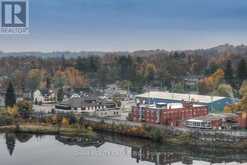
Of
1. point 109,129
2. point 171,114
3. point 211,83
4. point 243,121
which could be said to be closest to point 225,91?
point 211,83

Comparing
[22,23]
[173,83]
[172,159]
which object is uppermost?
[22,23]

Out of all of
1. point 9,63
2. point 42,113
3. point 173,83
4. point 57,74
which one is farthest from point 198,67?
point 42,113

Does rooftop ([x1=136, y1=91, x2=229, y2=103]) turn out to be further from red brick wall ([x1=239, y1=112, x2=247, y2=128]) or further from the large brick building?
red brick wall ([x1=239, y1=112, x2=247, y2=128])

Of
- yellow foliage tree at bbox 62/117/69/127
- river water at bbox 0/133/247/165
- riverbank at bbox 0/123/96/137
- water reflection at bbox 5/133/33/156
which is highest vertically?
yellow foliage tree at bbox 62/117/69/127

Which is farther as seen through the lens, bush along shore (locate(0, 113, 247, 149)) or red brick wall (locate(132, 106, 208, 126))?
red brick wall (locate(132, 106, 208, 126))

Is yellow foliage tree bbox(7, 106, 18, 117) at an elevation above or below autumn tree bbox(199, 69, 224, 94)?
below

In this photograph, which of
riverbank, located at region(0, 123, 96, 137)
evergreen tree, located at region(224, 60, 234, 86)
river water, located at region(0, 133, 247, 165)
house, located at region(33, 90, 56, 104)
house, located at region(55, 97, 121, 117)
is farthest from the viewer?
evergreen tree, located at region(224, 60, 234, 86)

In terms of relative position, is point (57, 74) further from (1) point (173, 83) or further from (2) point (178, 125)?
(2) point (178, 125)

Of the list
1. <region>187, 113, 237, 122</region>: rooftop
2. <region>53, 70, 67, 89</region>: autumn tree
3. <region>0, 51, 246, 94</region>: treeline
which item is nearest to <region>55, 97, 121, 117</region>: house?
<region>187, 113, 237, 122</region>: rooftop
